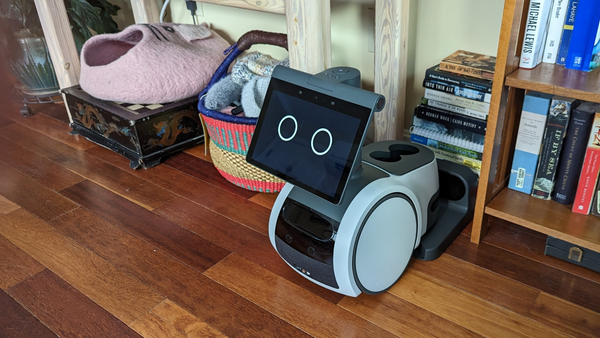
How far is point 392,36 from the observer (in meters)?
1.45

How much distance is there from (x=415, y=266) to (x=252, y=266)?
415mm

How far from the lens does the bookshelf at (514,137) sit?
105cm

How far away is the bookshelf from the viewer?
1053 millimetres

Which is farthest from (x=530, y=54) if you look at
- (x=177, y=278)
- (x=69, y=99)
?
(x=69, y=99)

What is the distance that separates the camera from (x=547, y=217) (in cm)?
120

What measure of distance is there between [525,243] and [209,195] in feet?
3.09

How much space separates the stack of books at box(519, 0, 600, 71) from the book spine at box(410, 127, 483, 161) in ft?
1.11

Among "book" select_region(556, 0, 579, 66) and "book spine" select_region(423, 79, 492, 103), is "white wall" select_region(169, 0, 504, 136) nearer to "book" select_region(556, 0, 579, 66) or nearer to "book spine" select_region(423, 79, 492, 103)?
"book spine" select_region(423, 79, 492, 103)

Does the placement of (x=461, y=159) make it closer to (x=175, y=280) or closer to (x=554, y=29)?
(x=554, y=29)

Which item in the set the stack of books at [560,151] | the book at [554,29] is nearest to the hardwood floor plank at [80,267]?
the stack of books at [560,151]

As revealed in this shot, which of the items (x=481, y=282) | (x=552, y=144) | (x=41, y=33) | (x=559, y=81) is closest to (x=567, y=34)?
(x=559, y=81)

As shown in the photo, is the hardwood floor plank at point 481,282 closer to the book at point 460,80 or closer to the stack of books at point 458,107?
the stack of books at point 458,107

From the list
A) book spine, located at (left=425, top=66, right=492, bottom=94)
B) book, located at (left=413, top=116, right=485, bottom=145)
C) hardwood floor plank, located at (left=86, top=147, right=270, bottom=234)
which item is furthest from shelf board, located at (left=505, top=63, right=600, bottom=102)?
hardwood floor plank, located at (left=86, top=147, right=270, bottom=234)

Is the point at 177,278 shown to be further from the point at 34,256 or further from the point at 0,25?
the point at 0,25
